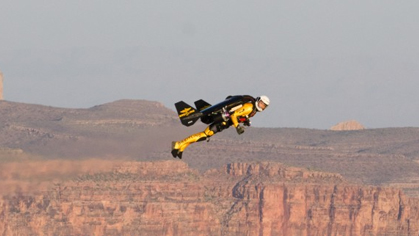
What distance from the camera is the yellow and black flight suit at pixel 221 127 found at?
109 metres

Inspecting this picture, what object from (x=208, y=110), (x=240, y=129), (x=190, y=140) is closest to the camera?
(x=240, y=129)

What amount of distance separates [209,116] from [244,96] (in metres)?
3.10

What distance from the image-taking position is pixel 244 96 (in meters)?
112

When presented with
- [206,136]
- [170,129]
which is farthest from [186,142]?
[170,129]

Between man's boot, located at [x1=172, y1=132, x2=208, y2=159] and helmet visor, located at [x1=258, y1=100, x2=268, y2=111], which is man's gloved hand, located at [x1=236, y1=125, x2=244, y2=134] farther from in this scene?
helmet visor, located at [x1=258, y1=100, x2=268, y2=111]

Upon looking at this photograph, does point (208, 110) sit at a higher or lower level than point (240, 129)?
higher

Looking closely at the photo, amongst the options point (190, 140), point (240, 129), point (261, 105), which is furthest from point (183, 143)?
point (261, 105)

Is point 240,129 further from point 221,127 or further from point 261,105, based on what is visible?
point 261,105

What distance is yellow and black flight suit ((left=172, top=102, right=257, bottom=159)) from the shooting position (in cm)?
10881

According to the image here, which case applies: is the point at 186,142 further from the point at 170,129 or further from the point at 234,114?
the point at 170,129

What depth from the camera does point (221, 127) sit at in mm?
110125

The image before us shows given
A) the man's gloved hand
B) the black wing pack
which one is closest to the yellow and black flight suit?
the man's gloved hand

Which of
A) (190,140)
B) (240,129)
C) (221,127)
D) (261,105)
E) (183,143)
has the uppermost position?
(261,105)

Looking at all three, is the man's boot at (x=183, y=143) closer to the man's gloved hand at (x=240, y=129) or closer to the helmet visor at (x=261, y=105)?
the man's gloved hand at (x=240, y=129)
